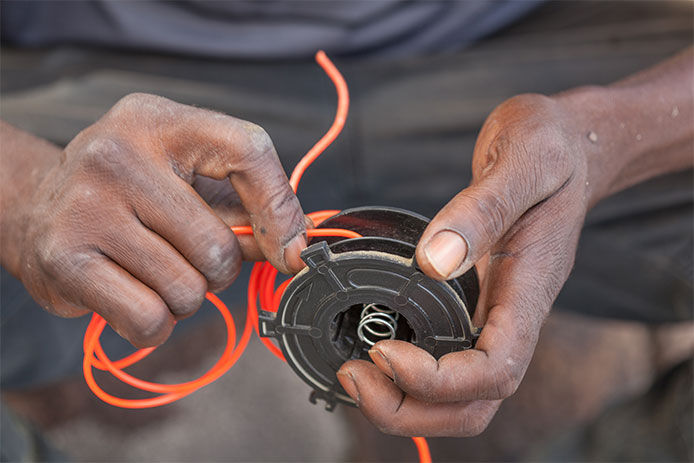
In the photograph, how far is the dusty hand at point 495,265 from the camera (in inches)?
34.3

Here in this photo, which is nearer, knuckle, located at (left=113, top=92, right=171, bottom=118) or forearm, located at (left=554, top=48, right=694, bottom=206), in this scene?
knuckle, located at (left=113, top=92, right=171, bottom=118)

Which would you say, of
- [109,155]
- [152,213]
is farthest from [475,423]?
[109,155]

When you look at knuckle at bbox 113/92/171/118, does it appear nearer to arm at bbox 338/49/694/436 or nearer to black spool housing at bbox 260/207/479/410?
black spool housing at bbox 260/207/479/410

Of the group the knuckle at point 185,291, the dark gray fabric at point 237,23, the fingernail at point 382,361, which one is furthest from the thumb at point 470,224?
the dark gray fabric at point 237,23

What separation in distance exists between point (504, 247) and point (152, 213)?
0.57 metres

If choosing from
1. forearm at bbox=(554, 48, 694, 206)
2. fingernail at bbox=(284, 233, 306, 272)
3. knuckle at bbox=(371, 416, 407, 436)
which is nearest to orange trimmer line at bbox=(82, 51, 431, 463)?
fingernail at bbox=(284, 233, 306, 272)

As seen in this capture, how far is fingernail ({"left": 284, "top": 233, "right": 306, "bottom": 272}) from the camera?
0.93 meters

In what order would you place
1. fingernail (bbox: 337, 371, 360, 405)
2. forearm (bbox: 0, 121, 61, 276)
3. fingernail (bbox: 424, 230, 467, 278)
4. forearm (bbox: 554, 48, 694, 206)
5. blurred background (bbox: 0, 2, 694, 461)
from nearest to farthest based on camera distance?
fingernail (bbox: 424, 230, 467, 278)
fingernail (bbox: 337, 371, 360, 405)
forearm (bbox: 0, 121, 61, 276)
forearm (bbox: 554, 48, 694, 206)
blurred background (bbox: 0, 2, 694, 461)

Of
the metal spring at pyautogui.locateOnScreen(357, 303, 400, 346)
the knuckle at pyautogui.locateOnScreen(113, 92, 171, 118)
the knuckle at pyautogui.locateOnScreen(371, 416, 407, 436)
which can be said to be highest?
the knuckle at pyautogui.locateOnScreen(113, 92, 171, 118)

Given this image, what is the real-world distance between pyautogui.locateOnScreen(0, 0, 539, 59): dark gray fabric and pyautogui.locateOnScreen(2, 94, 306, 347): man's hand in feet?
2.34

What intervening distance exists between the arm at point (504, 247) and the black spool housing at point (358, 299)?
0.14 ft

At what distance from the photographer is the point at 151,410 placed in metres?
2.11

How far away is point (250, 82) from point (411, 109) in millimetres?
422

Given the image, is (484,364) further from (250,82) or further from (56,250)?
(250,82)
